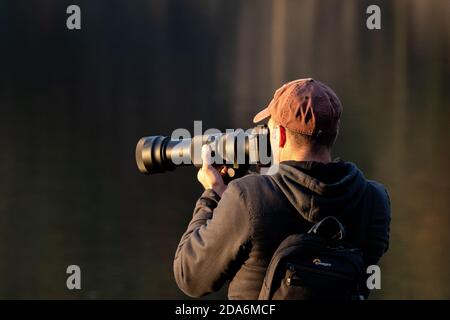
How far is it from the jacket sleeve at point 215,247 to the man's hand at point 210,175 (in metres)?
0.16

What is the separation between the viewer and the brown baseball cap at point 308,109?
1.82 metres

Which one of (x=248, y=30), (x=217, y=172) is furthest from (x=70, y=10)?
(x=217, y=172)

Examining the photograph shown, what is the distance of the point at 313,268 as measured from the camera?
5.70ft

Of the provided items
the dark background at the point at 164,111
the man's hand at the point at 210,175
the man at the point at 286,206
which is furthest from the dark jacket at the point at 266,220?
the dark background at the point at 164,111

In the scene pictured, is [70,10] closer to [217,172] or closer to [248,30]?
[248,30]

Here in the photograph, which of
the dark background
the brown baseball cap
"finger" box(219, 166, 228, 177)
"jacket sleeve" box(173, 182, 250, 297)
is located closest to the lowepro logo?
"jacket sleeve" box(173, 182, 250, 297)

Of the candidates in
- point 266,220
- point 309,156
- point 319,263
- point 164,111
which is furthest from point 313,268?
point 164,111

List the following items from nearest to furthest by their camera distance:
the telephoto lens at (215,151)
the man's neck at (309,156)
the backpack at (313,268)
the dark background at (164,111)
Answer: the backpack at (313,268), the man's neck at (309,156), the telephoto lens at (215,151), the dark background at (164,111)

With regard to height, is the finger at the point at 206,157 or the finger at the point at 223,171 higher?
the finger at the point at 206,157

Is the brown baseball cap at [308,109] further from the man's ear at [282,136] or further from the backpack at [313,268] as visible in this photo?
the backpack at [313,268]

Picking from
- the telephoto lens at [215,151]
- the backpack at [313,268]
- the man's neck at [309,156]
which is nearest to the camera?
the backpack at [313,268]
